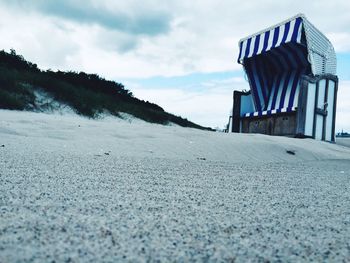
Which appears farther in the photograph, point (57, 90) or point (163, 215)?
point (57, 90)

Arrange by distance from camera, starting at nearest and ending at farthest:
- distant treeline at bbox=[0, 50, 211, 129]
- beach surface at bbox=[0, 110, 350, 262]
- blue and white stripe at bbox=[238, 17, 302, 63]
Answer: beach surface at bbox=[0, 110, 350, 262]
blue and white stripe at bbox=[238, 17, 302, 63]
distant treeline at bbox=[0, 50, 211, 129]

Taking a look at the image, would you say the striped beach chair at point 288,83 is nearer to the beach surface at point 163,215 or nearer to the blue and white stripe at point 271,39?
the blue and white stripe at point 271,39

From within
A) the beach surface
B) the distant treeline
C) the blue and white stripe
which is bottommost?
the beach surface

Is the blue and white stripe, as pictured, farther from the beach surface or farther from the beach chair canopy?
the beach surface

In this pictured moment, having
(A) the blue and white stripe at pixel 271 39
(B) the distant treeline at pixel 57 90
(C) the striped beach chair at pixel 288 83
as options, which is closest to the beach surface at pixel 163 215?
(C) the striped beach chair at pixel 288 83

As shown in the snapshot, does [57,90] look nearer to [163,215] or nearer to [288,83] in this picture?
[288,83]

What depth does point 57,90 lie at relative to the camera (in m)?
6.73

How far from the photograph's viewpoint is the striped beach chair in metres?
4.39

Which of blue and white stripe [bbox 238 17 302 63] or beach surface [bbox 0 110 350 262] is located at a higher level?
blue and white stripe [bbox 238 17 302 63]

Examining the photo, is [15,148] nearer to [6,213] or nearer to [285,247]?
[6,213]

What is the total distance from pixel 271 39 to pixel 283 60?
1.41ft

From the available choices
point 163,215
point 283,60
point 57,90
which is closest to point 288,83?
point 283,60

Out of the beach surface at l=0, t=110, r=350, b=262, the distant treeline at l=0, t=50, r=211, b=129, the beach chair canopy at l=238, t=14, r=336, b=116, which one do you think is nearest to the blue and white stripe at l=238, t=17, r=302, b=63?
the beach chair canopy at l=238, t=14, r=336, b=116

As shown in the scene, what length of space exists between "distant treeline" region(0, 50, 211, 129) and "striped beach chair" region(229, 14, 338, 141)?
298 centimetres
